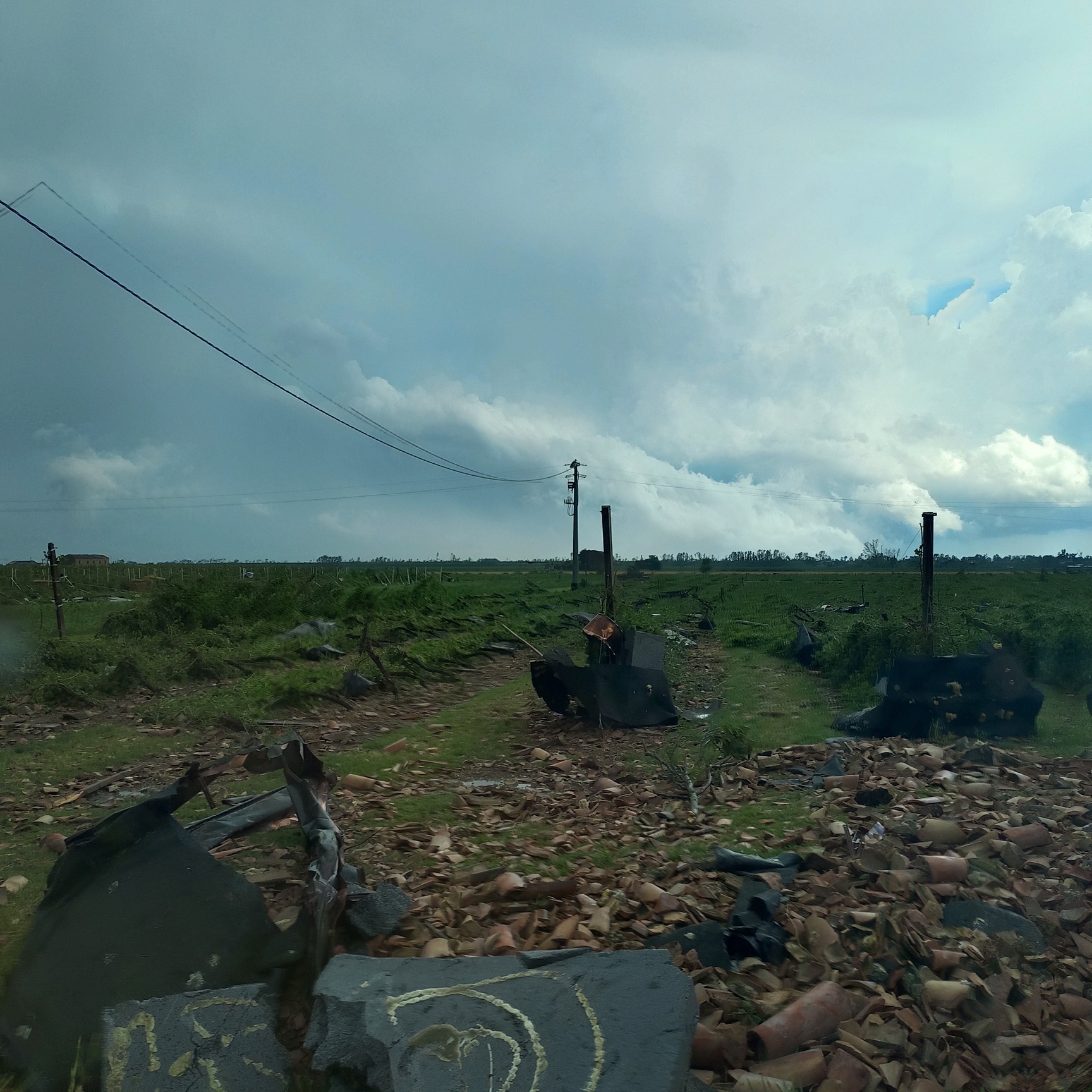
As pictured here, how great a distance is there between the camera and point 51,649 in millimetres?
13742

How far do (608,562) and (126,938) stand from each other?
37.1ft

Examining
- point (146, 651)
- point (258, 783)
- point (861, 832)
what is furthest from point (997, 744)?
point (146, 651)

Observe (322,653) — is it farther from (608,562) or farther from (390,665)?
(608,562)

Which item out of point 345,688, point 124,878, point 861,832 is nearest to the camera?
point 124,878

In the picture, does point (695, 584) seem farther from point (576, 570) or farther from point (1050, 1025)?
point (1050, 1025)

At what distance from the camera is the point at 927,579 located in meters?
11.5

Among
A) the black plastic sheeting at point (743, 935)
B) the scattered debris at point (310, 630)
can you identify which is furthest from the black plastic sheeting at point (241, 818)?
the scattered debris at point (310, 630)

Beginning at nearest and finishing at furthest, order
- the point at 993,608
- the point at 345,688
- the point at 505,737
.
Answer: the point at 505,737
the point at 345,688
the point at 993,608

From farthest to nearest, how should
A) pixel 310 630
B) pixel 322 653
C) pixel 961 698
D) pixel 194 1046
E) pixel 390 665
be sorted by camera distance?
pixel 310 630 → pixel 322 653 → pixel 390 665 → pixel 961 698 → pixel 194 1046

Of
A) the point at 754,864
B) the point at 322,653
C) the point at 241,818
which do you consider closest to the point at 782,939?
the point at 754,864

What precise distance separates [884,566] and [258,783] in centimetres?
5358

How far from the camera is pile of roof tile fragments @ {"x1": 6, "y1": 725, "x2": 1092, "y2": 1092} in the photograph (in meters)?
2.89

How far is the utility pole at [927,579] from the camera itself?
37.6 feet

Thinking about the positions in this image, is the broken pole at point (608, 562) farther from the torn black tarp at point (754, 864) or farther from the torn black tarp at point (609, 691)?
the torn black tarp at point (754, 864)
